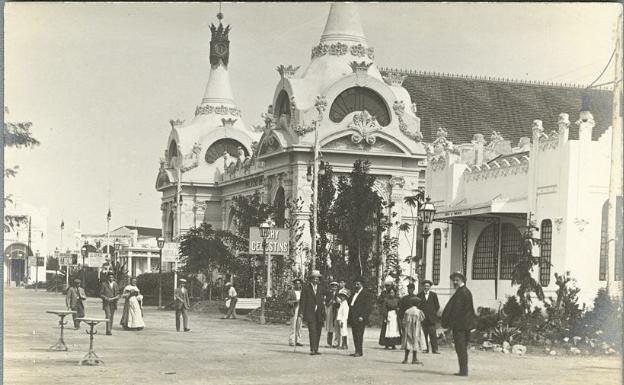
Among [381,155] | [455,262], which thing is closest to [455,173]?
[455,262]

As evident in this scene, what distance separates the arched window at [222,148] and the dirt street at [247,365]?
46444mm

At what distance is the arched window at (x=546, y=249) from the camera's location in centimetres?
3061

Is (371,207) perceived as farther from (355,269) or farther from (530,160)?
(530,160)

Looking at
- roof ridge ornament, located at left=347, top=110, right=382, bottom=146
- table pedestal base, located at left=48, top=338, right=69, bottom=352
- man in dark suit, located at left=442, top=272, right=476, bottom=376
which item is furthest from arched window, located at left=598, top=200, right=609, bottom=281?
roof ridge ornament, located at left=347, top=110, right=382, bottom=146

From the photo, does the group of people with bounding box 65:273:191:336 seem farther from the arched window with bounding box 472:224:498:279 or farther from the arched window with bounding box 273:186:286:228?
the arched window with bounding box 273:186:286:228

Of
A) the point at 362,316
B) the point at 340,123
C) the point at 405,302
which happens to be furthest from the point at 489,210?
the point at 340,123

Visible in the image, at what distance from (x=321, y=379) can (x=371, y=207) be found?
64.6ft

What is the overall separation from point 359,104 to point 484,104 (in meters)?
12.8

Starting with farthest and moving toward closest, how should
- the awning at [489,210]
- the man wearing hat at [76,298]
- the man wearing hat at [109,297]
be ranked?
1. the awning at [489,210]
2. the man wearing hat at [109,297]
3. the man wearing hat at [76,298]

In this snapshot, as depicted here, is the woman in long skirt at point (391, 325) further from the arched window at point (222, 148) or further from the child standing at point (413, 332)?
the arched window at point (222, 148)

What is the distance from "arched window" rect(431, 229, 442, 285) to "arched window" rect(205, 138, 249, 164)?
37320 mm

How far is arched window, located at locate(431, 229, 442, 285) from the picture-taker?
124 feet

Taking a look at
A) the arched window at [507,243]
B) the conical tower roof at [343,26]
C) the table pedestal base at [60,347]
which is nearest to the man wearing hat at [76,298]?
the table pedestal base at [60,347]

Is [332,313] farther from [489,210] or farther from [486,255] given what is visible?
[486,255]
